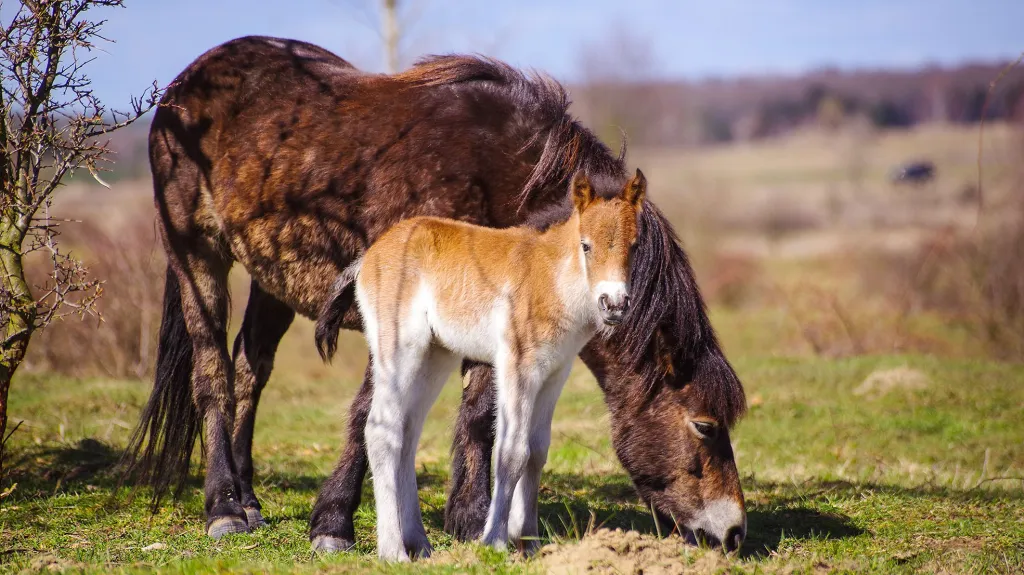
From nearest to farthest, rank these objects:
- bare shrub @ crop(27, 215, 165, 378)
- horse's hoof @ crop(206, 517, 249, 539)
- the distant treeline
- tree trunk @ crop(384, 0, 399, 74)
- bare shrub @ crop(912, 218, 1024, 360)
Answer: horse's hoof @ crop(206, 517, 249, 539) → bare shrub @ crop(27, 215, 165, 378) → bare shrub @ crop(912, 218, 1024, 360) → tree trunk @ crop(384, 0, 399, 74) → the distant treeline

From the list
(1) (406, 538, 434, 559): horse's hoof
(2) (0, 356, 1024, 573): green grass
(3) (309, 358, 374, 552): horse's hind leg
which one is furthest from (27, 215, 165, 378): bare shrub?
(1) (406, 538, 434, 559): horse's hoof

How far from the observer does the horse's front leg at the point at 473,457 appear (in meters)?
4.81

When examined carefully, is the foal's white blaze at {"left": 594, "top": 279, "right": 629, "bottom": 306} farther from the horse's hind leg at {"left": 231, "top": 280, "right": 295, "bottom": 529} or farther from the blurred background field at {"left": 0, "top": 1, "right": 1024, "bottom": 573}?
the horse's hind leg at {"left": 231, "top": 280, "right": 295, "bottom": 529}

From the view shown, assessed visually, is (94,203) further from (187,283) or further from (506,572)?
(506,572)

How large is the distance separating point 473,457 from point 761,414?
5.65 meters

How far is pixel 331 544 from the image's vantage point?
4633 mm

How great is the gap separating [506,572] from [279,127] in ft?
10.6

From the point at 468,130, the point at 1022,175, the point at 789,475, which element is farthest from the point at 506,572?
the point at 1022,175

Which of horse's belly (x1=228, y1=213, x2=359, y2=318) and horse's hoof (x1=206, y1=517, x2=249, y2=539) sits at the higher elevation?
horse's belly (x1=228, y1=213, x2=359, y2=318)

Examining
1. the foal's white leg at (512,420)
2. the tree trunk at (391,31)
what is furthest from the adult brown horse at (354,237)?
the tree trunk at (391,31)

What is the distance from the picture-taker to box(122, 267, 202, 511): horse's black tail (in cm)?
596

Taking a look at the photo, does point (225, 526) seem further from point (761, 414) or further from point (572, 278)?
point (761, 414)

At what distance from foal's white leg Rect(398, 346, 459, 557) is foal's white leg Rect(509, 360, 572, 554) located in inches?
19.4

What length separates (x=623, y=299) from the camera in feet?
11.6
